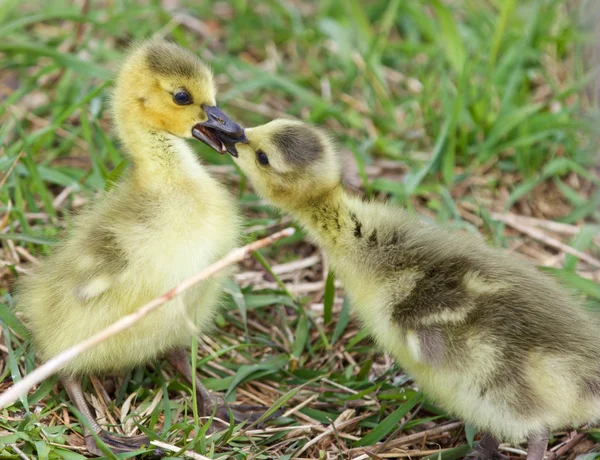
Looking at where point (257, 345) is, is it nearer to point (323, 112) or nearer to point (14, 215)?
point (14, 215)

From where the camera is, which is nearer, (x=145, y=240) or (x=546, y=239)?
(x=145, y=240)

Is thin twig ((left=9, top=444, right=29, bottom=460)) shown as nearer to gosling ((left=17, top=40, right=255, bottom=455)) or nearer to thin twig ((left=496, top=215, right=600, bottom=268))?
gosling ((left=17, top=40, right=255, bottom=455))

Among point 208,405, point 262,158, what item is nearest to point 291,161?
point 262,158

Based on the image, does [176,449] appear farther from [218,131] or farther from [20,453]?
[218,131]

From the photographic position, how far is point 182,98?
8.98ft

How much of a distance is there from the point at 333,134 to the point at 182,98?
113cm

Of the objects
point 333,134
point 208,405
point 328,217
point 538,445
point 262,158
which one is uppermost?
point 262,158

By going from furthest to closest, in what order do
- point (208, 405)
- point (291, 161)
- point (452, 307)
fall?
point (208, 405) < point (291, 161) < point (452, 307)

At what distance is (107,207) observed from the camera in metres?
2.67

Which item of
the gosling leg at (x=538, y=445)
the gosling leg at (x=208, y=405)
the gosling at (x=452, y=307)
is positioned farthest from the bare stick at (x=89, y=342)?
the gosling leg at (x=538, y=445)

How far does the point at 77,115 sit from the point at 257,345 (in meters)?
1.60

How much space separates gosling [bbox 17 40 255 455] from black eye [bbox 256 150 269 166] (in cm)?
8

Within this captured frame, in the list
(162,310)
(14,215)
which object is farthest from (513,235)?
(14,215)

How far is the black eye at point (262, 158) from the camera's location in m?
2.76
